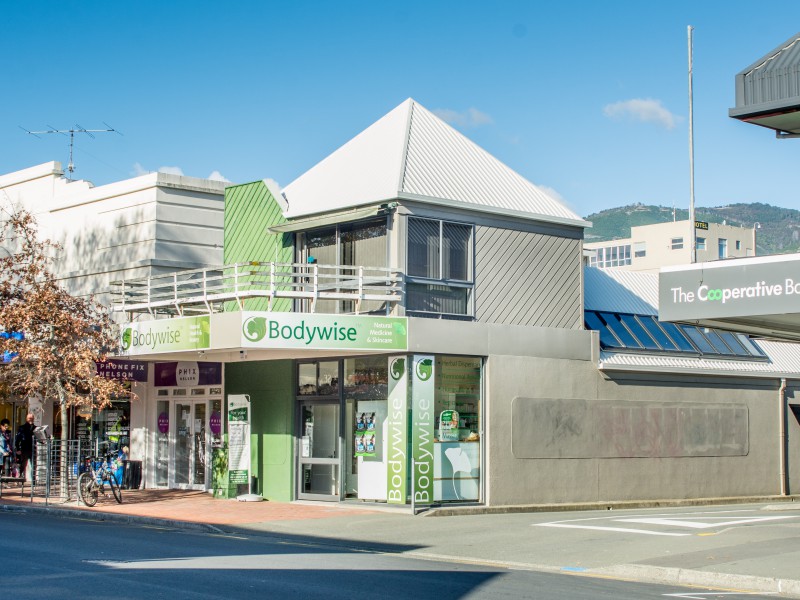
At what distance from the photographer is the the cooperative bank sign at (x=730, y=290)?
15.2 m

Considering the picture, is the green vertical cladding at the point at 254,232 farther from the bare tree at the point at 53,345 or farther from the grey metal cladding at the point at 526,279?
the grey metal cladding at the point at 526,279

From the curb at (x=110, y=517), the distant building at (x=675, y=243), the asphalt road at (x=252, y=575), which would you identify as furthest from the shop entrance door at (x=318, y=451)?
the distant building at (x=675, y=243)

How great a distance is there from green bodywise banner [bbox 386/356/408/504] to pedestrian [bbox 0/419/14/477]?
1149cm

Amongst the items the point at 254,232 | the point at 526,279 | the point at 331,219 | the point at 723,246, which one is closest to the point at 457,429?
the point at 526,279

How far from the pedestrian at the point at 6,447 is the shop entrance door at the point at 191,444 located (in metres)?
4.48

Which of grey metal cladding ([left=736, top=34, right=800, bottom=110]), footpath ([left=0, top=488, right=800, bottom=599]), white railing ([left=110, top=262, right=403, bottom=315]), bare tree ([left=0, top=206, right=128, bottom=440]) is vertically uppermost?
grey metal cladding ([left=736, top=34, right=800, bottom=110])

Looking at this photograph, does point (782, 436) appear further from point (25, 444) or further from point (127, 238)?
point (25, 444)

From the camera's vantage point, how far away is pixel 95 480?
23.3 meters

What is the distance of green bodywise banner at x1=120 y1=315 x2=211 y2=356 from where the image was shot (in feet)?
72.8

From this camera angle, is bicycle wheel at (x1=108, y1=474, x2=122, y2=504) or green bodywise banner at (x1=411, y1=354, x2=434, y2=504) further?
bicycle wheel at (x1=108, y1=474, x2=122, y2=504)

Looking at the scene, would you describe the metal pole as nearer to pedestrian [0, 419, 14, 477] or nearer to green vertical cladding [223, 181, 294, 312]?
green vertical cladding [223, 181, 294, 312]

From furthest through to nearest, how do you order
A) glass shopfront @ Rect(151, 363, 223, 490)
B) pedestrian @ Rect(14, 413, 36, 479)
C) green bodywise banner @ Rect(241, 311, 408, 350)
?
1. pedestrian @ Rect(14, 413, 36, 479)
2. glass shopfront @ Rect(151, 363, 223, 490)
3. green bodywise banner @ Rect(241, 311, 408, 350)

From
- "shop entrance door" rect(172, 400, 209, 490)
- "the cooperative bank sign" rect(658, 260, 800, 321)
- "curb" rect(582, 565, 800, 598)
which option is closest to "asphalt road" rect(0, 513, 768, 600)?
"curb" rect(582, 565, 800, 598)

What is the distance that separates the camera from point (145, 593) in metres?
10.5
